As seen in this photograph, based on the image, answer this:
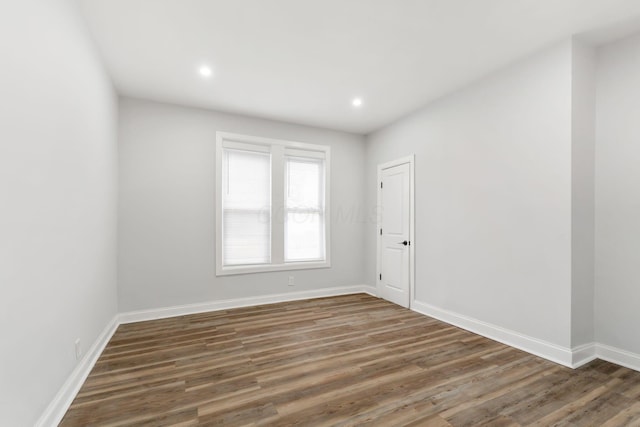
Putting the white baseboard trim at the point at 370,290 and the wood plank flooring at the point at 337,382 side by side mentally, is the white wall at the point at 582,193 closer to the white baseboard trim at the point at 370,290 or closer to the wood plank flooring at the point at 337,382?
the wood plank flooring at the point at 337,382

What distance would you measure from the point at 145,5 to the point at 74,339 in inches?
99.9

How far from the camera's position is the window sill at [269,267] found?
414 centimetres

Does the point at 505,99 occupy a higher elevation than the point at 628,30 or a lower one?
lower

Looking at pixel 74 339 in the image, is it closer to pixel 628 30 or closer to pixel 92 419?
pixel 92 419

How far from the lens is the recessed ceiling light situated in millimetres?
3049

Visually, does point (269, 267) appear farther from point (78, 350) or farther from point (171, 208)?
point (78, 350)

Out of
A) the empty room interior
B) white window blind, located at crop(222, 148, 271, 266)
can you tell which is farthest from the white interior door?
white window blind, located at crop(222, 148, 271, 266)

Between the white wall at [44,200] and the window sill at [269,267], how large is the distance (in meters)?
1.67

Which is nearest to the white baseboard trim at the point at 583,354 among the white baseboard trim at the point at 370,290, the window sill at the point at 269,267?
the white baseboard trim at the point at 370,290

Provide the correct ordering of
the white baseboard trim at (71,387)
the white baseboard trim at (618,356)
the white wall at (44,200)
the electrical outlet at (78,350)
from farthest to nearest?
the white baseboard trim at (618,356), the electrical outlet at (78,350), the white baseboard trim at (71,387), the white wall at (44,200)

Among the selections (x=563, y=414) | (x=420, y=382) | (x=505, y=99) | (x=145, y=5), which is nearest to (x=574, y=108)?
(x=505, y=99)

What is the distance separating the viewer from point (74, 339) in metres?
2.09

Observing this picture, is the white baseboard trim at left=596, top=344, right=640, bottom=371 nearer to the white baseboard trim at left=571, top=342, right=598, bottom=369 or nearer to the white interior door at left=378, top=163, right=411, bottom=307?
the white baseboard trim at left=571, top=342, right=598, bottom=369

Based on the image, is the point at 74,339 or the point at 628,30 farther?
the point at 628,30
